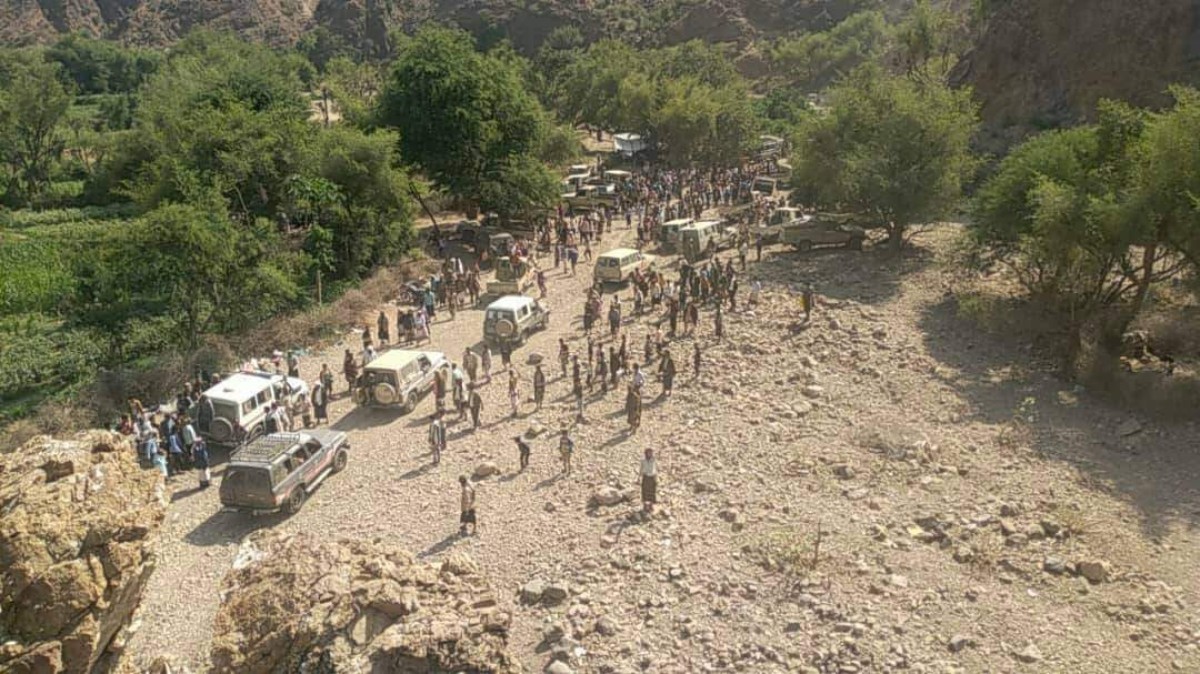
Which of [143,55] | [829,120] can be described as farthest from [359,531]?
[143,55]

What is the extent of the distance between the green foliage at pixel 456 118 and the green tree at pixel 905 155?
45.5ft

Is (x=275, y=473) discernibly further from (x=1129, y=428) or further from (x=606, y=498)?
(x=1129, y=428)

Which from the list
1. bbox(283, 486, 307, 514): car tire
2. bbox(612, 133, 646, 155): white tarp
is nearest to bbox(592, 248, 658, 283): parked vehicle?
bbox(283, 486, 307, 514): car tire

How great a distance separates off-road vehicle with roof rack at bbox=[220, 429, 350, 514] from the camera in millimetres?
16156

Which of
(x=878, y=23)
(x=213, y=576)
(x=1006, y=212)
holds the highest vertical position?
(x=878, y=23)

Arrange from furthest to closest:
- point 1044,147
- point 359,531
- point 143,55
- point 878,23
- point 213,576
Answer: point 143,55
point 878,23
point 1044,147
point 359,531
point 213,576

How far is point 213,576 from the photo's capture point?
15164 mm

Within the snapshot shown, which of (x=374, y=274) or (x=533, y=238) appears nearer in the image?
(x=374, y=274)

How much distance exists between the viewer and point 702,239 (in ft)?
104

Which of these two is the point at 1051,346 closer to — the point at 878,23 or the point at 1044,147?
the point at 1044,147

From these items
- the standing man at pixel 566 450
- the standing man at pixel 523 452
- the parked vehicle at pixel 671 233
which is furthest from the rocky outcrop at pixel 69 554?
the parked vehicle at pixel 671 233

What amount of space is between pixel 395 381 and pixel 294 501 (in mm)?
4650

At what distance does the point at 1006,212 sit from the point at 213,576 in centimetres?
2322

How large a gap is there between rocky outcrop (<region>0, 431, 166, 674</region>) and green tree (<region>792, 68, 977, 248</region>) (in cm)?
2576
